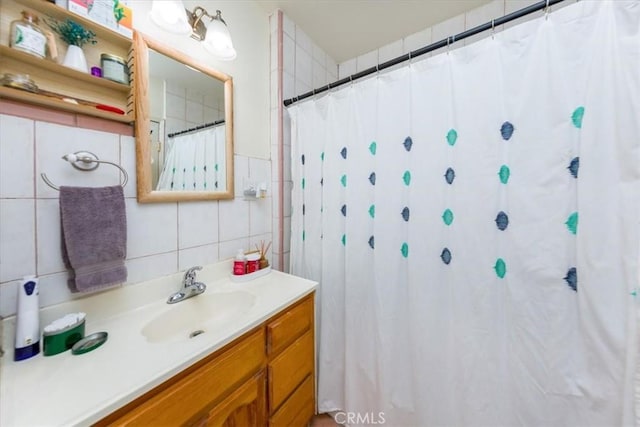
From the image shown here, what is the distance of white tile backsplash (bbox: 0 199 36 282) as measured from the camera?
675 millimetres

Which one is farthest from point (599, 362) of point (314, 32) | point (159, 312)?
point (314, 32)

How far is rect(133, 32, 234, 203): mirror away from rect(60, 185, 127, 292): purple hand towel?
0.42 feet

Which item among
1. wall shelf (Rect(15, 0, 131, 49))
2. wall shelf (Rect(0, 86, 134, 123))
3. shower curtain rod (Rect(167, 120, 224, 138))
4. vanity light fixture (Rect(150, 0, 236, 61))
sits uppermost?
vanity light fixture (Rect(150, 0, 236, 61))

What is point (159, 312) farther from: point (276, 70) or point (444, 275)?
point (276, 70)

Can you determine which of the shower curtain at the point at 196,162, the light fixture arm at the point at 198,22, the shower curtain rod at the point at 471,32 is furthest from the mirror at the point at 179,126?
the shower curtain rod at the point at 471,32

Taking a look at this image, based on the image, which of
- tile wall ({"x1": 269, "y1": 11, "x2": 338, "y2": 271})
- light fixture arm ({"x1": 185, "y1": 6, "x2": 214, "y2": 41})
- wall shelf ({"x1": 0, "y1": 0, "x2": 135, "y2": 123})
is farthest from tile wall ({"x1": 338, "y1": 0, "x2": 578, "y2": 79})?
wall shelf ({"x1": 0, "y1": 0, "x2": 135, "y2": 123})

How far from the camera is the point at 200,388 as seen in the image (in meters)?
0.68

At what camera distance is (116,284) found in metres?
0.84

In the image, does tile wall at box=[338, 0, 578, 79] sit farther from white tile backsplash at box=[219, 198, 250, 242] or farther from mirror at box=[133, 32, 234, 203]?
white tile backsplash at box=[219, 198, 250, 242]

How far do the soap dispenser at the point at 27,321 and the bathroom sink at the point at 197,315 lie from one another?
25 centimetres

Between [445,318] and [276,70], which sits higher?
[276,70]

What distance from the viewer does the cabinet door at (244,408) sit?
730 millimetres

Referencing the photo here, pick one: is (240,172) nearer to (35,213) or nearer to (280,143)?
(280,143)

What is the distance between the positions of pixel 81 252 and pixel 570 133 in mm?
1641
